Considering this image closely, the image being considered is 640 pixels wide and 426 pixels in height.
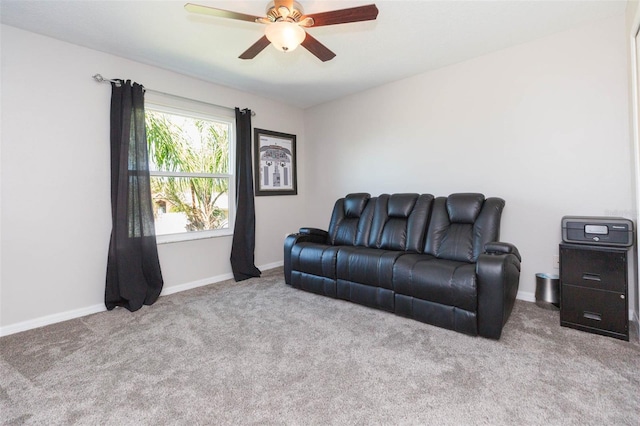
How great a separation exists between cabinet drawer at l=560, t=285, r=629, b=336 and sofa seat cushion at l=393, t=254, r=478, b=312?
0.74 metres

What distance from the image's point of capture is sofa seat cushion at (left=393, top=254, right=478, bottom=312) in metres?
2.19

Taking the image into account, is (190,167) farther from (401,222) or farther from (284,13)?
(401,222)

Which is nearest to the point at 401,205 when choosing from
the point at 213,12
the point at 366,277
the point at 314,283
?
the point at 366,277

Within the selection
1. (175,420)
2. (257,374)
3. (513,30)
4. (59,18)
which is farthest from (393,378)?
(59,18)

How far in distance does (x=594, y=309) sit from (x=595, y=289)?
15 centimetres

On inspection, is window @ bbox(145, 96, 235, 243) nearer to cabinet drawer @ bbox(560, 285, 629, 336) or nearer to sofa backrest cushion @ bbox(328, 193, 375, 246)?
sofa backrest cushion @ bbox(328, 193, 375, 246)

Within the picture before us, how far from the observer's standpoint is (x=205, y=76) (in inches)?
139

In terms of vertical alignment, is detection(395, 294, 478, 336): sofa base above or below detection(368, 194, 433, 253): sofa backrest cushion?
below

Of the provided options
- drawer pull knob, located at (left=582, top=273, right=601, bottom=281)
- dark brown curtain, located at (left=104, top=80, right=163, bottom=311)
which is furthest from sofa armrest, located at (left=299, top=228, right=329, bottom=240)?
drawer pull knob, located at (left=582, top=273, right=601, bottom=281)

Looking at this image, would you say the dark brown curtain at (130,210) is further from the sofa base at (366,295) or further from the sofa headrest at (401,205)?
the sofa headrest at (401,205)

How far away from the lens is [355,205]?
3.68 m

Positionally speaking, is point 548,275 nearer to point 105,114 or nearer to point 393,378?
point 393,378

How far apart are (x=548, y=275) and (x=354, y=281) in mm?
1826

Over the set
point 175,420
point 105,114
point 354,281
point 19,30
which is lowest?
point 175,420
